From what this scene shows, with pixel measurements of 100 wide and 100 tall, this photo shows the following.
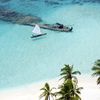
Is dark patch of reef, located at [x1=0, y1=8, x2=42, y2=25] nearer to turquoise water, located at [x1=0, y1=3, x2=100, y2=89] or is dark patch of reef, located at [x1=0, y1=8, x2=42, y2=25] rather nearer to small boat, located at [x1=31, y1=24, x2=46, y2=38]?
turquoise water, located at [x1=0, y1=3, x2=100, y2=89]

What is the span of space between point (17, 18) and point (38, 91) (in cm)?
3150

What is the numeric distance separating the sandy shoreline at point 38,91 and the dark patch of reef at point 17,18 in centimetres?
2627

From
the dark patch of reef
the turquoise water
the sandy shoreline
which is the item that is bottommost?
the sandy shoreline

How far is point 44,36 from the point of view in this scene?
64375 millimetres

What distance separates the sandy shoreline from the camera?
42688 millimetres

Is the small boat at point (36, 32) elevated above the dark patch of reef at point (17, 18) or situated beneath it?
situated beneath

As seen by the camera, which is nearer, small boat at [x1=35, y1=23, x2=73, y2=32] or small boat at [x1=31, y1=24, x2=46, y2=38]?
small boat at [x1=31, y1=24, x2=46, y2=38]

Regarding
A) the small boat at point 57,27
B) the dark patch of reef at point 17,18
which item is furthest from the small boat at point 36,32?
the dark patch of reef at point 17,18

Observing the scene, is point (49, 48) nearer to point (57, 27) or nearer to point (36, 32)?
point (36, 32)

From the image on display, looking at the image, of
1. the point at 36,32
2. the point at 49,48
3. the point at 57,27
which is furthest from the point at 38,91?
the point at 57,27

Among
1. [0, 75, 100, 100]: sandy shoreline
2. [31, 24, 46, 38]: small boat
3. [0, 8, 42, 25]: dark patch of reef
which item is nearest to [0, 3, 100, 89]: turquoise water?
[31, 24, 46, 38]: small boat

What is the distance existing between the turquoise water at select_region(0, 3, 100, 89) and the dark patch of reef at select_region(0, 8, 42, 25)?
4.14 feet

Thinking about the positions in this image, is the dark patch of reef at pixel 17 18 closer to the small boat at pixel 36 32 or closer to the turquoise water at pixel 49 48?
the turquoise water at pixel 49 48

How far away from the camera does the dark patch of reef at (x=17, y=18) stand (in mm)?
71875
